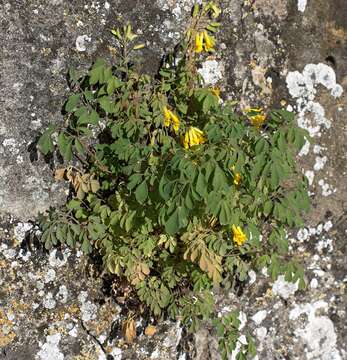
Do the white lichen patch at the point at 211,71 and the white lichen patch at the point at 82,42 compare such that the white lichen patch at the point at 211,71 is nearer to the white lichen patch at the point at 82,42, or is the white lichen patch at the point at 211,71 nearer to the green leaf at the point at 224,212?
the white lichen patch at the point at 82,42

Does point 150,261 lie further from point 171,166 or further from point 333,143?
point 333,143

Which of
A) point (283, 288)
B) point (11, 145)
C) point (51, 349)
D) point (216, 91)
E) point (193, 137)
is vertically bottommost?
point (51, 349)

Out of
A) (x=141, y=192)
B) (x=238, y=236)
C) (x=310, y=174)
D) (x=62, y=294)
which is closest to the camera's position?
(x=141, y=192)

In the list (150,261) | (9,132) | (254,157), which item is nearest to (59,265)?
(150,261)

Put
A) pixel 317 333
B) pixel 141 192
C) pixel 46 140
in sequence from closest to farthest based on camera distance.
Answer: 1. pixel 141 192
2. pixel 46 140
3. pixel 317 333

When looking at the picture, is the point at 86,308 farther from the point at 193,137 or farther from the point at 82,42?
the point at 82,42

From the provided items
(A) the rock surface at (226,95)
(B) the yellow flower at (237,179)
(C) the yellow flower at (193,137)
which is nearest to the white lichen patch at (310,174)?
(A) the rock surface at (226,95)

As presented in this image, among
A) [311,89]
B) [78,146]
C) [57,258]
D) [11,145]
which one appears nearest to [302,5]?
[311,89]
